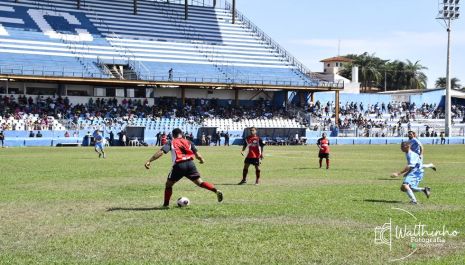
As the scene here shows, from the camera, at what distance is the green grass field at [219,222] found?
943 centimetres

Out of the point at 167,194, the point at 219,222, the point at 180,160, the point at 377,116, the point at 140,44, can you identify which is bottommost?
the point at 219,222

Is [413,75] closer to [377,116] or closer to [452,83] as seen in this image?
[452,83]

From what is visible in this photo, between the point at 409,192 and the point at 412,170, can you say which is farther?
the point at 412,170

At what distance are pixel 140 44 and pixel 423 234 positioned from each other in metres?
65.3

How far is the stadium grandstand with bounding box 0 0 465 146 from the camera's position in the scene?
61.4 m

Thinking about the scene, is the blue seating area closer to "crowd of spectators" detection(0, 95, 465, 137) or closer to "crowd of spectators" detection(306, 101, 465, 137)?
"crowd of spectators" detection(0, 95, 465, 137)

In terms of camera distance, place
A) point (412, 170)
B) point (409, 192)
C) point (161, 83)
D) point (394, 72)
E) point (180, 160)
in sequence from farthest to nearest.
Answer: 1. point (394, 72)
2. point (161, 83)
3. point (412, 170)
4. point (409, 192)
5. point (180, 160)

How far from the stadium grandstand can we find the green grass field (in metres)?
39.5

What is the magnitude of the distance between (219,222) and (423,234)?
11.8ft

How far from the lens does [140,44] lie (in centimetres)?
7394

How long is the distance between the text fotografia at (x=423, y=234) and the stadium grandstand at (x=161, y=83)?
4738cm

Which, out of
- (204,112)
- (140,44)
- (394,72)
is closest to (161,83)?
(204,112)

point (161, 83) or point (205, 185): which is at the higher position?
point (161, 83)

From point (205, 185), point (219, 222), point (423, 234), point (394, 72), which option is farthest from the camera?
point (394, 72)
